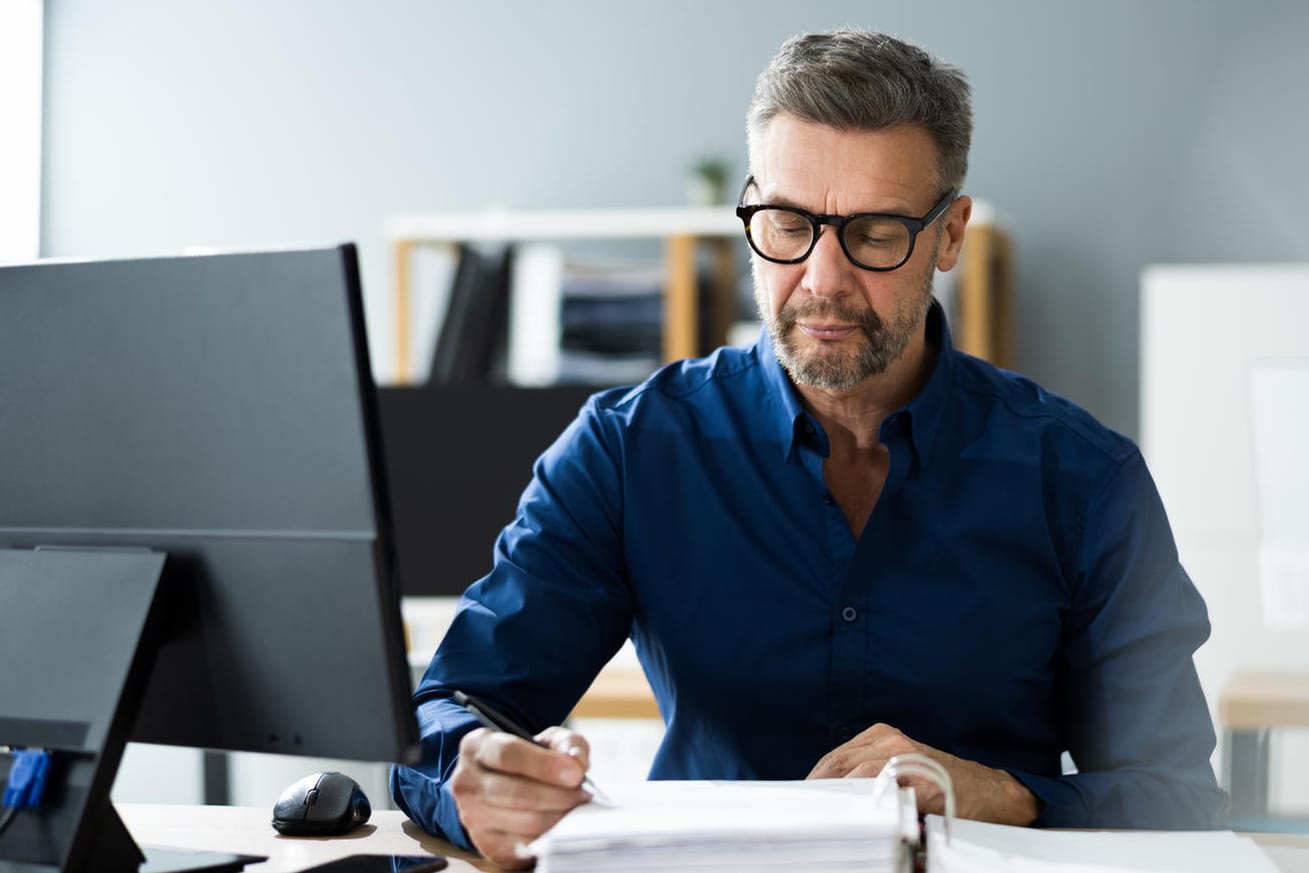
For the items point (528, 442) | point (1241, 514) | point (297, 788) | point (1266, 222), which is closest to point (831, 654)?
point (297, 788)

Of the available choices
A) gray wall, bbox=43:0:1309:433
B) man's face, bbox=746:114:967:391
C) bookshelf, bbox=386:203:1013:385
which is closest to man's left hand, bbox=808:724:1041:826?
man's face, bbox=746:114:967:391

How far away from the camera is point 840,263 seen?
1316 mm

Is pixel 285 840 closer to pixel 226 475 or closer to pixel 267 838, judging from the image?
pixel 267 838

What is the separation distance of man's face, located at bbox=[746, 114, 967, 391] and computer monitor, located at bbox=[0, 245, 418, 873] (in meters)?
Answer: 0.58

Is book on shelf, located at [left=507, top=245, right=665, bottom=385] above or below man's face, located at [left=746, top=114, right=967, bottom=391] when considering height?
below

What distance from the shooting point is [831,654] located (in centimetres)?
135

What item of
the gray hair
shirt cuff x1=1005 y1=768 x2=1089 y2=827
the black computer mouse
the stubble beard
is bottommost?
shirt cuff x1=1005 y1=768 x2=1089 y2=827

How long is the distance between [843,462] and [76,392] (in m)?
0.77

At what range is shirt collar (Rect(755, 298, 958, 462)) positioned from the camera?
1390mm

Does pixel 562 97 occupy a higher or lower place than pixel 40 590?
higher

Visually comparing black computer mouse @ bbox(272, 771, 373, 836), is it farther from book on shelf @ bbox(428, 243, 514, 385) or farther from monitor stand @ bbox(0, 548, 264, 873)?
book on shelf @ bbox(428, 243, 514, 385)

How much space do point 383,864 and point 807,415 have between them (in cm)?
61

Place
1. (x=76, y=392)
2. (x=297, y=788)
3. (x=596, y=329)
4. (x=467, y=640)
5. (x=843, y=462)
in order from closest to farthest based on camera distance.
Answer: (x=76, y=392), (x=297, y=788), (x=467, y=640), (x=843, y=462), (x=596, y=329)

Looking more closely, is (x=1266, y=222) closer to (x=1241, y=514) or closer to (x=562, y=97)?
(x=1241, y=514)
